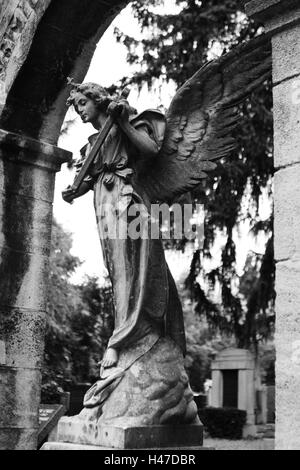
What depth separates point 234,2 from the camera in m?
8.95

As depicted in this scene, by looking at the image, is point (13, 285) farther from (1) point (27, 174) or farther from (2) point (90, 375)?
(2) point (90, 375)

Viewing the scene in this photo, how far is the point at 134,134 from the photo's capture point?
13.6ft

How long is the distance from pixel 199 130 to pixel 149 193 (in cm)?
52

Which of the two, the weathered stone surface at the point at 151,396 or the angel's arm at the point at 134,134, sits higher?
the angel's arm at the point at 134,134

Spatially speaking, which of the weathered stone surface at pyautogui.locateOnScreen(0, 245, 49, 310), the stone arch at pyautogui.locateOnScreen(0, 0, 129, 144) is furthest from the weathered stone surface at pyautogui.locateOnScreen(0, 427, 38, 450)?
the stone arch at pyautogui.locateOnScreen(0, 0, 129, 144)

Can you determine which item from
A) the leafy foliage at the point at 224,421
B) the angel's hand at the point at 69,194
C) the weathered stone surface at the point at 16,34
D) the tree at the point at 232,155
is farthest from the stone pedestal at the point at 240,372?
the angel's hand at the point at 69,194

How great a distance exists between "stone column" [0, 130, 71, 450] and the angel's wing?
1581mm

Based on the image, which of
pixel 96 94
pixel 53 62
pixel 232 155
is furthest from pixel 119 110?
pixel 232 155

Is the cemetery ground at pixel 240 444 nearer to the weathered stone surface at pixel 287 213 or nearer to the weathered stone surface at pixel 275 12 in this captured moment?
the weathered stone surface at pixel 287 213

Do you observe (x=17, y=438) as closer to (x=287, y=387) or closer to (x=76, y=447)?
(x=76, y=447)

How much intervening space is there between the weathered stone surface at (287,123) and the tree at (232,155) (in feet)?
19.7

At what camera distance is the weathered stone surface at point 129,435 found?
3.52m

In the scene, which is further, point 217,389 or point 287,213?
point 217,389
